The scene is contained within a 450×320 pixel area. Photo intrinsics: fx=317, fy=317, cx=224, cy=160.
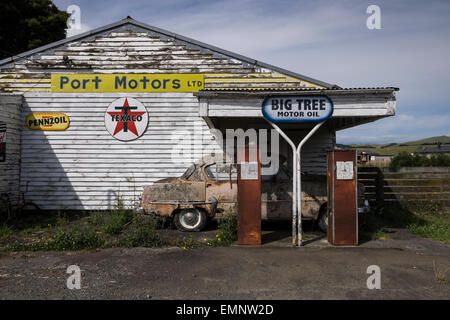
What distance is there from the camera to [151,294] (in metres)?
4.01

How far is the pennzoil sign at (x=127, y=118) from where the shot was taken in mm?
9633

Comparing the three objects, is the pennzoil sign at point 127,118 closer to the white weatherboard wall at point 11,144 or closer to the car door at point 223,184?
the white weatherboard wall at point 11,144

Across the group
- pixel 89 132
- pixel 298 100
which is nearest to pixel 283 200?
pixel 298 100

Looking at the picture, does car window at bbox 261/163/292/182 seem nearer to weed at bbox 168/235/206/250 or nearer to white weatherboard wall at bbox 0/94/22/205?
weed at bbox 168/235/206/250

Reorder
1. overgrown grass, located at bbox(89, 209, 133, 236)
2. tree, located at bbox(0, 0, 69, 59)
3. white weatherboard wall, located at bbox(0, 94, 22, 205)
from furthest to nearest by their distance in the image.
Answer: tree, located at bbox(0, 0, 69, 59)
white weatherboard wall, located at bbox(0, 94, 22, 205)
overgrown grass, located at bbox(89, 209, 133, 236)

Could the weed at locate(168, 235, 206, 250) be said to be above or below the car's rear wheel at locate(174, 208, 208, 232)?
below

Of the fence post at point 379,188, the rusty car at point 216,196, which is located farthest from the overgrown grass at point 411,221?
the rusty car at point 216,196

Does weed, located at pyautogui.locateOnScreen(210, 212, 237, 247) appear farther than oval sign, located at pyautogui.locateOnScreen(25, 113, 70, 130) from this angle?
No

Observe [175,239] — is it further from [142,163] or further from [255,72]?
[255,72]

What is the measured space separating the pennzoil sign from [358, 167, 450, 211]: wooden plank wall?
749cm

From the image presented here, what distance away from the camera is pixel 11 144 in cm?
939

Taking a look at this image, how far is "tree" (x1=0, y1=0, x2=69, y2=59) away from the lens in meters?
19.3
